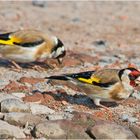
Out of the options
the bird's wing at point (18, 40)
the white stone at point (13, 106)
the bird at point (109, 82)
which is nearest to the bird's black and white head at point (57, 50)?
the bird's wing at point (18, 40)

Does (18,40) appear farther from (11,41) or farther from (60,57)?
(60,57)

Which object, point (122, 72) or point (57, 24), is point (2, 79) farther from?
point (57, 24)

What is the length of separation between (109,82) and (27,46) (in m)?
2.53

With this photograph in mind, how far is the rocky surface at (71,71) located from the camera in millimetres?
7066

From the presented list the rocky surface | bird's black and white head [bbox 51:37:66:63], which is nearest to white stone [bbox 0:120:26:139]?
the rocky surface

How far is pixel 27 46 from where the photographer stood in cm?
1019

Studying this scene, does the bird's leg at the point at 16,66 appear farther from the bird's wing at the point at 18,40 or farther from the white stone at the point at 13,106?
the white stone at the point at 13,106

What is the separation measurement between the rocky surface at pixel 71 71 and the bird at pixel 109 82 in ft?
0.86

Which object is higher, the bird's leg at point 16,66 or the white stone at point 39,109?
the white stone at point 39,109

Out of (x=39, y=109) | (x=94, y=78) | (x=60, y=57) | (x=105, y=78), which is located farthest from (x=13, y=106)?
(x=60, y=57)

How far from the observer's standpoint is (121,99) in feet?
26.9

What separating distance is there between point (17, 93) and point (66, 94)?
75 cm

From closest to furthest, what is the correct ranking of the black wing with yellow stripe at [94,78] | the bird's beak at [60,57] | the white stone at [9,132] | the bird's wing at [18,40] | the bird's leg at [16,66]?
the white stone at [9,132], the black wing with yellow stripe at [94,78], the bird's wing at [18,40], the bird's leg at [16,66], the bird's beak at [60,57]

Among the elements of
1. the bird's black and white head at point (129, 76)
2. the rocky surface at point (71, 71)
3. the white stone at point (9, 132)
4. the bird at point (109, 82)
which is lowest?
the rocky surface at point (71, 71)
